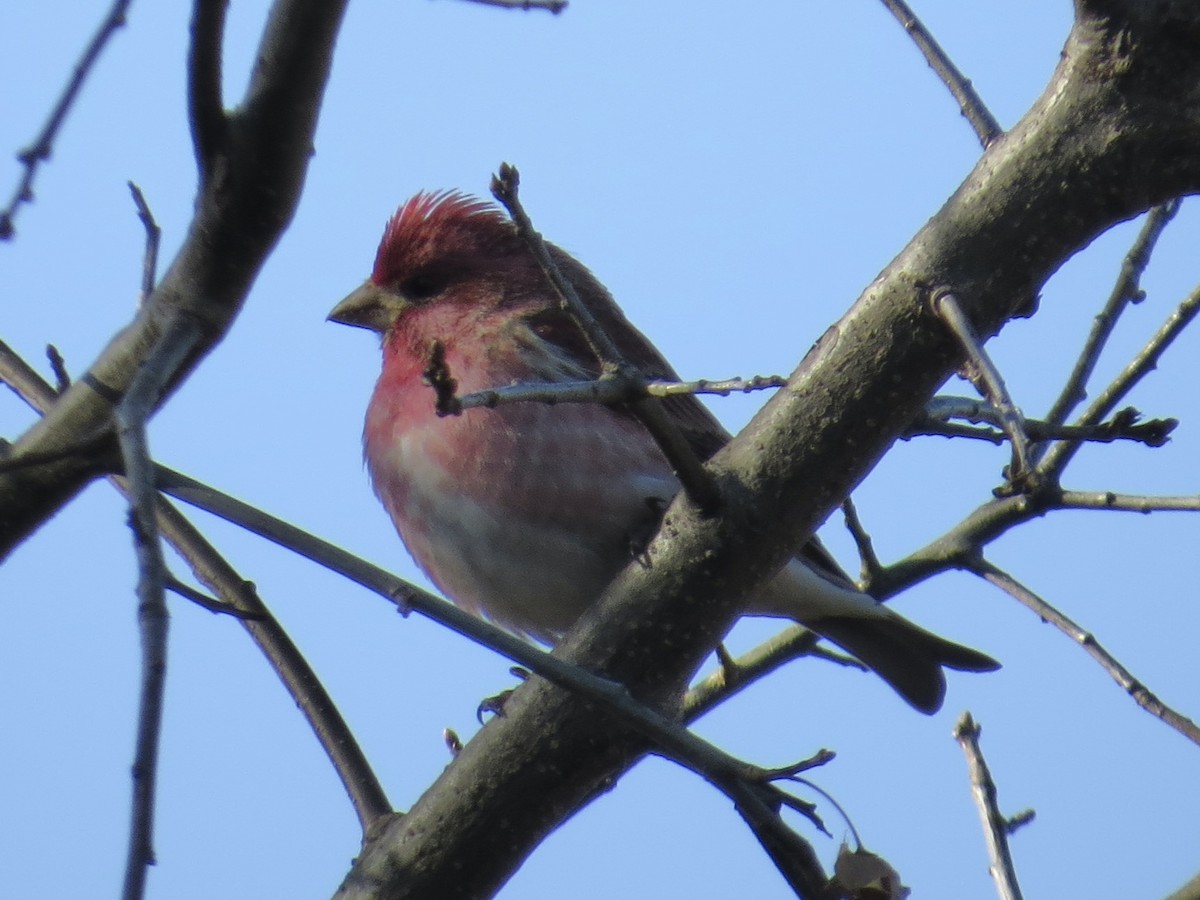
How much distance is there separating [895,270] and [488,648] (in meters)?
1.51

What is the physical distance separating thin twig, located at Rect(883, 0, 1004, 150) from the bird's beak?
9.63 ft

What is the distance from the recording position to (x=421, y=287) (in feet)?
22.6

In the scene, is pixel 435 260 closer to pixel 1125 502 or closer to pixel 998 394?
pixel 1125 502

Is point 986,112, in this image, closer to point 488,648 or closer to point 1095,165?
point 1095,165

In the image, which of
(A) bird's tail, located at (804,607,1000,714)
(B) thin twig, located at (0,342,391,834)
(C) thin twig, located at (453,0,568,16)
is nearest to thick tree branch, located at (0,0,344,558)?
(B) thin twig, located at (0,342,391,834)

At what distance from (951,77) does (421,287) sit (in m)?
3.14

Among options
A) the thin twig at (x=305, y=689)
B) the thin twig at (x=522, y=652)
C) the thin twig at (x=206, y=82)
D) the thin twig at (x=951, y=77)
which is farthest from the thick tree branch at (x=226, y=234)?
the thin twig at (x=951, y=77)

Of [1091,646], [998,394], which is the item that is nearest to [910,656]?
[1091,646]

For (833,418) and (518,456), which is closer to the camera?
(833,418)

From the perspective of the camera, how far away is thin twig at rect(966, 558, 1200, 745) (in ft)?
14.8

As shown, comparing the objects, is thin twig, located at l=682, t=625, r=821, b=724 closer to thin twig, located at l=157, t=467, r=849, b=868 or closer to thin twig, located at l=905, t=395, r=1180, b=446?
thin twig, located at l=905, t=395, r=1180, b=446

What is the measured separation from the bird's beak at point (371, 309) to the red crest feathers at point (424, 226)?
0.26ft

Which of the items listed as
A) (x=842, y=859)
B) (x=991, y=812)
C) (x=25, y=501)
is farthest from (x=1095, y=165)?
(x=25, y=501)

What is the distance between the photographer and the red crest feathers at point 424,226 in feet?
22.8
